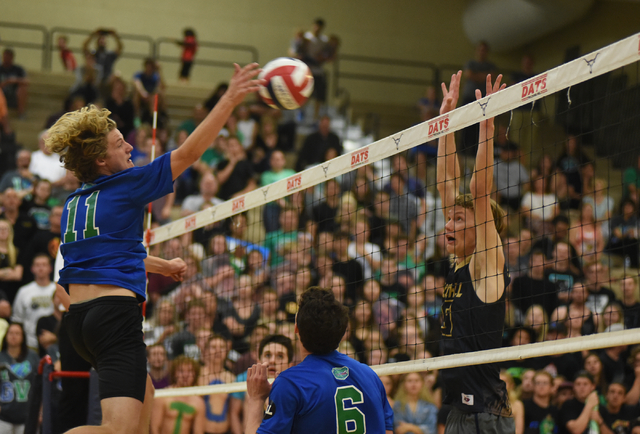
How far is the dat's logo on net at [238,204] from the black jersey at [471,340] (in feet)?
7.19

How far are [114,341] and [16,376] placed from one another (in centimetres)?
550

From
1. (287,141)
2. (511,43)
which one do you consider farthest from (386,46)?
(287,141)

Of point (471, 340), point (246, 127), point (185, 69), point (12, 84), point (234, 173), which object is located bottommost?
point (471, 340)

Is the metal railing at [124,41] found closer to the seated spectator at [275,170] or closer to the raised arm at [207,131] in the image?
the seated spectator at [275,170]

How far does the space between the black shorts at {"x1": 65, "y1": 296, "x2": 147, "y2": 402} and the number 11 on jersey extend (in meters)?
0.35

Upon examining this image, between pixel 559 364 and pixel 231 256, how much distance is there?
4.36 metres

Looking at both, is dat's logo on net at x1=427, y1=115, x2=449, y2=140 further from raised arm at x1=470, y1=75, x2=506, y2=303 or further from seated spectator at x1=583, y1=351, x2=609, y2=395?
seated spectator at x1=583, y1=351, x2=609, y2=395

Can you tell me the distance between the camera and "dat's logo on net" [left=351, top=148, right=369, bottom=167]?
552 cm

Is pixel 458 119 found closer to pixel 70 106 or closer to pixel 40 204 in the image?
pixel 40 204

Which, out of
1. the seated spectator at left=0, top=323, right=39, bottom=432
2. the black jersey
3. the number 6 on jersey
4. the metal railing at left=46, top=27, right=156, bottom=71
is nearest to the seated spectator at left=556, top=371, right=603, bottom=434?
the black jersey

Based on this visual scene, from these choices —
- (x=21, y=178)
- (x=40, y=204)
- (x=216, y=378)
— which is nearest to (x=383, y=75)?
(x=21, y=178)

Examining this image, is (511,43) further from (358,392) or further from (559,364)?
(358,392)

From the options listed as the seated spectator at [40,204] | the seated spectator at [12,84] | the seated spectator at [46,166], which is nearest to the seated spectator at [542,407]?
the seated spectator at [40,204]

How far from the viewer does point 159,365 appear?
27.6ft
